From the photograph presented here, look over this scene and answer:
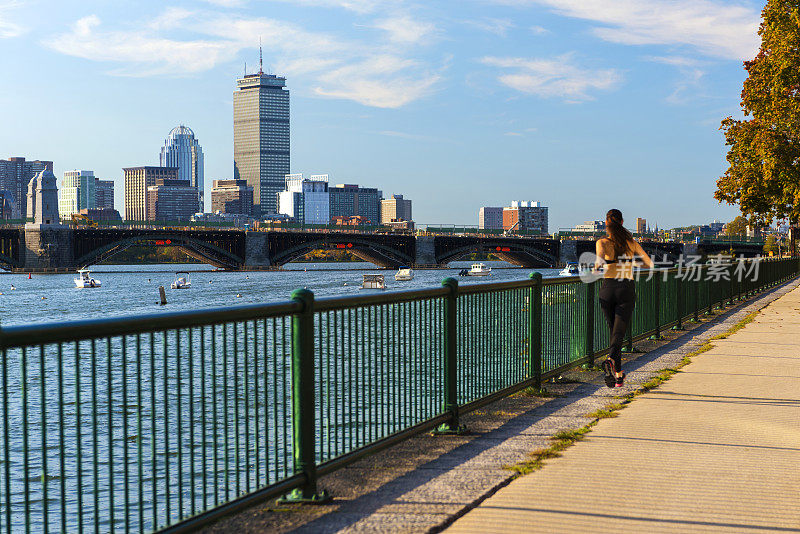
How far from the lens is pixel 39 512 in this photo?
12.5 meters

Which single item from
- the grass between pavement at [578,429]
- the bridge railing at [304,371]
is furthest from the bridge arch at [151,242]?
the grass between pavement at [578,429]

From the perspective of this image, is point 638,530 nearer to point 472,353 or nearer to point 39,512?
point 472,353

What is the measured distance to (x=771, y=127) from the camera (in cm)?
3139

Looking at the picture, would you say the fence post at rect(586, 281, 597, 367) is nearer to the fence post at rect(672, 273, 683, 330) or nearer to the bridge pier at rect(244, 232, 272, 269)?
the fence post at rect(672, 273, 683, 330)

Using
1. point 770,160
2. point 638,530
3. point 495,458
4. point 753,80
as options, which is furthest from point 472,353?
point 753,80

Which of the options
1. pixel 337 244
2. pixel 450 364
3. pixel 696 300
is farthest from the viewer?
pixel 337 244

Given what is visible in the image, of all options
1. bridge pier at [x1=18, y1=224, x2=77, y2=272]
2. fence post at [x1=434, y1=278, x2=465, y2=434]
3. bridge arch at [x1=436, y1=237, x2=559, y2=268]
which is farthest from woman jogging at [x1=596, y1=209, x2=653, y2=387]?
bridge arch at [x1=436, y1=237, x2=559, y2=268]

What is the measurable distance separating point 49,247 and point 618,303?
393ft

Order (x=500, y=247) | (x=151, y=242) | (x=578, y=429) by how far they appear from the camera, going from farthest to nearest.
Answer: (x=500, y=247)
(x=151, y=242)
(x=578, y=429)

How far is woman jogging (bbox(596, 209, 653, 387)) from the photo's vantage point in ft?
32.2

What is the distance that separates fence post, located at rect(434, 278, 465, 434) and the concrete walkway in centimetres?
116

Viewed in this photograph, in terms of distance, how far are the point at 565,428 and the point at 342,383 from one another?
2.67 metres

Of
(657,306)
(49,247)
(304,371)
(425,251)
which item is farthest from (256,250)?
(304,371)
